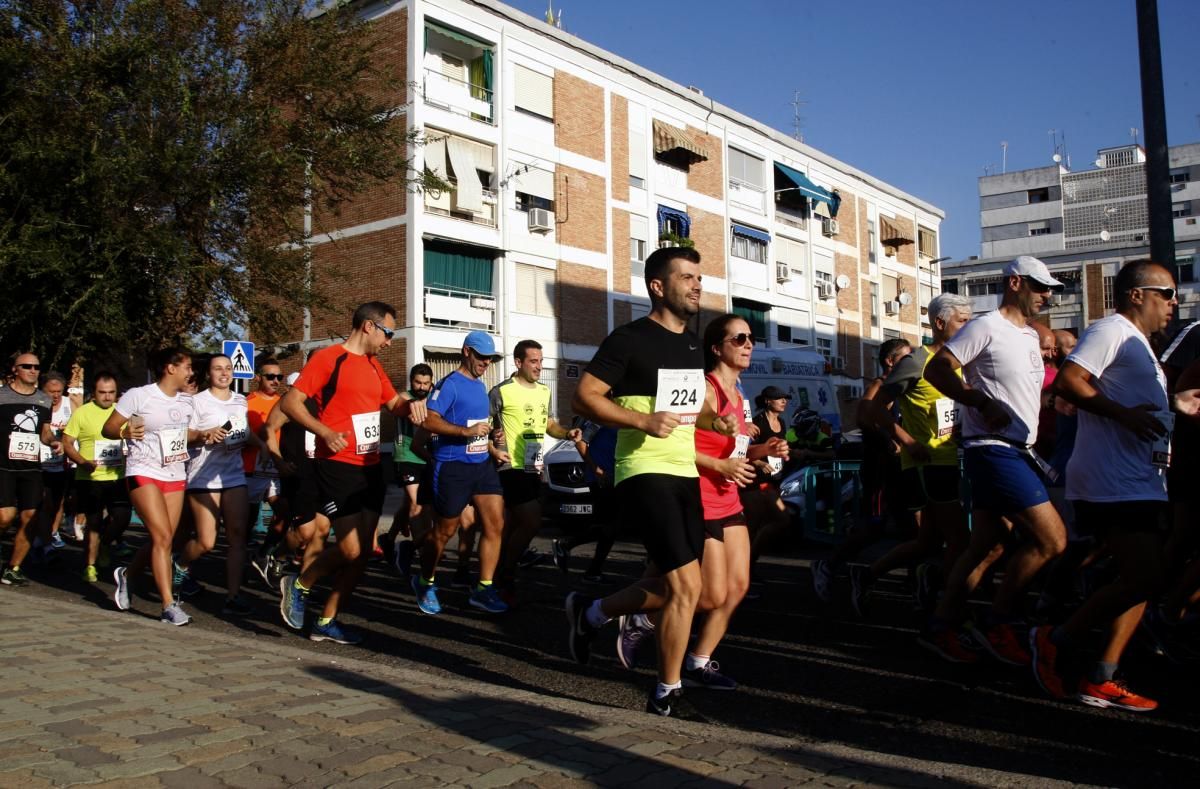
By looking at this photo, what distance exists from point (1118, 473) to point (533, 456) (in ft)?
15.7

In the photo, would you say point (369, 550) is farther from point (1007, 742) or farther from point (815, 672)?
point (1007, 742)

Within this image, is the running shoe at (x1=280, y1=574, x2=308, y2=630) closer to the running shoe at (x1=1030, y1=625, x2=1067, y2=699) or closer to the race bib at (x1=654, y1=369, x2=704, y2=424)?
the race bib at (x1=654, y1=369, x2=704, y2=424)

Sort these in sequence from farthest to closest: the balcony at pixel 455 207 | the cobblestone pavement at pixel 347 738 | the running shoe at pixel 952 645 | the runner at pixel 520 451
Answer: the balcony at pixel 455 207
the runner at pixel 520 451
the running shoe at pixel 952 645
the cobblestone pavement at pixel 347 738

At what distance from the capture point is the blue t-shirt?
7809 millimetres

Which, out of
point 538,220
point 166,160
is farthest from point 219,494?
point 538,220

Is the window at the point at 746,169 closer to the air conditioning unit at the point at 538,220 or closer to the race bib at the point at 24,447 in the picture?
the air conditioning unit at the point at 538,220

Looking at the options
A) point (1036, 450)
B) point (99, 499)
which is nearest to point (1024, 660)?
point (1036, 450)

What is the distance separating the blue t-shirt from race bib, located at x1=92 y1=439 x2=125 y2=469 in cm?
422

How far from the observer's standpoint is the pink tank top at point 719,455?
5145 mm

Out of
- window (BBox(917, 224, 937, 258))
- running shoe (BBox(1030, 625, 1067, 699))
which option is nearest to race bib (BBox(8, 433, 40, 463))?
running shoe (BBox(1030, 625, 1067, 699))

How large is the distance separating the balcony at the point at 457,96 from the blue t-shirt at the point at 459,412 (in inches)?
906

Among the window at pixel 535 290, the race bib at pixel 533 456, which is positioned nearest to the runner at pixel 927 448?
the race bib at pixel 533 456

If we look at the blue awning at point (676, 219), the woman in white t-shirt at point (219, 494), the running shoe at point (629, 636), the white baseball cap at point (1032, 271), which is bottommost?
the running shoe at point (629, 636)

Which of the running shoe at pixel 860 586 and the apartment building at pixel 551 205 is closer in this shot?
the running shoe at pixel 860 586
